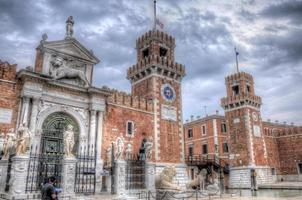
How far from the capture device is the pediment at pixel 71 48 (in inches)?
759

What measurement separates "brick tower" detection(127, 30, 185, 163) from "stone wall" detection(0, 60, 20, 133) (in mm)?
11412

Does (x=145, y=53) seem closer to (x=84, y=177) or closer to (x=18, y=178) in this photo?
(x=84, y=177)

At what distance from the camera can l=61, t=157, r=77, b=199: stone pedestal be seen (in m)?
12.4

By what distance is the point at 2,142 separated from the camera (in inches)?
621

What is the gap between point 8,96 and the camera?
55.4 feet

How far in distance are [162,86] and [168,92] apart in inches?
34.5

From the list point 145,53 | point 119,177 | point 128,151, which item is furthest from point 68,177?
point 145,53

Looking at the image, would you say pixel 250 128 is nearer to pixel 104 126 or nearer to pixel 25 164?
pixel 104 126

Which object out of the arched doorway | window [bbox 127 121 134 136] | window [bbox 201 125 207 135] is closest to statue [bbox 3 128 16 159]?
the arched doorway

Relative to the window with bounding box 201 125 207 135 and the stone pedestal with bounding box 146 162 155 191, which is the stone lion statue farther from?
the window with bounding box 201 125 207 135

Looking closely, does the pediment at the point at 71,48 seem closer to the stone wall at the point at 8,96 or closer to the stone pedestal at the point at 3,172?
the stone wall at the point at 8,96

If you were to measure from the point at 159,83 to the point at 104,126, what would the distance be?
7.52m

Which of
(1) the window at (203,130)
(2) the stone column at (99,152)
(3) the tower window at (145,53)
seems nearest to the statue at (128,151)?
(2) the stone column at (99,152)

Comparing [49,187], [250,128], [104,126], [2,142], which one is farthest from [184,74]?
[49,187]
